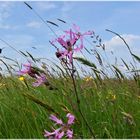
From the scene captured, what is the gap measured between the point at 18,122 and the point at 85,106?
0.56 meters

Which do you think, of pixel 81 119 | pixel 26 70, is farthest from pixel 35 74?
pixel 81 119

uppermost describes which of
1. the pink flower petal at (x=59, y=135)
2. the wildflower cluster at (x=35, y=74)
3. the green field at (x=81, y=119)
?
the wildflower cluster at (x=35, y=74)

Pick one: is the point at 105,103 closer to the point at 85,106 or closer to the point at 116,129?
the point at 85,106

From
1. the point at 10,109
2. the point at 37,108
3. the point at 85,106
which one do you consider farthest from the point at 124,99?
the point at 10,109

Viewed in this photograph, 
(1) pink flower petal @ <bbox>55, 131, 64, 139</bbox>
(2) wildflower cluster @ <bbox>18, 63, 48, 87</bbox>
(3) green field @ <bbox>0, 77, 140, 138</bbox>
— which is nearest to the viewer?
(1) pink flower petal @ <bbox>55, 131, 64, 139</bbox>

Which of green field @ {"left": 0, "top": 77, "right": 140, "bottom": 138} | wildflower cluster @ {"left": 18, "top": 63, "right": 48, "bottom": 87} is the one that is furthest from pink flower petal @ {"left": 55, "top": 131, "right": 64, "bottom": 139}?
green field @ {"left": 0, "top": 77, "right": 140, "bottom": 138}

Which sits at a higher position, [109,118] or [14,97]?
[14,97]

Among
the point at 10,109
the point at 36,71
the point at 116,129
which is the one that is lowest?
the point at 116,129

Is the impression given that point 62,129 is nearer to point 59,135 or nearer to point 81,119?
point 59,135

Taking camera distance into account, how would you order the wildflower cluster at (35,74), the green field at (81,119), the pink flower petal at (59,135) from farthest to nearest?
the green field at (81,119), the wildflower cluster at (35,74), the pink flower petal at (59,135)

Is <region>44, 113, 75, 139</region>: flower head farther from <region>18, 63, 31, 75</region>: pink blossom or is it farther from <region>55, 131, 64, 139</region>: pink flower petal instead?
<region>18, 63, 31, 75</region>: pink blossom

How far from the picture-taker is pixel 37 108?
121 inches

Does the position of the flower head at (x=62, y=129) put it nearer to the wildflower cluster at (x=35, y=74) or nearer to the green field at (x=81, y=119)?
the wildflower cluster at (x=35, y=74)

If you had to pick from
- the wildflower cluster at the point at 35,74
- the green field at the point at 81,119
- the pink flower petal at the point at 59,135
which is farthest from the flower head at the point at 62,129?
the green field at the point at 81,119
